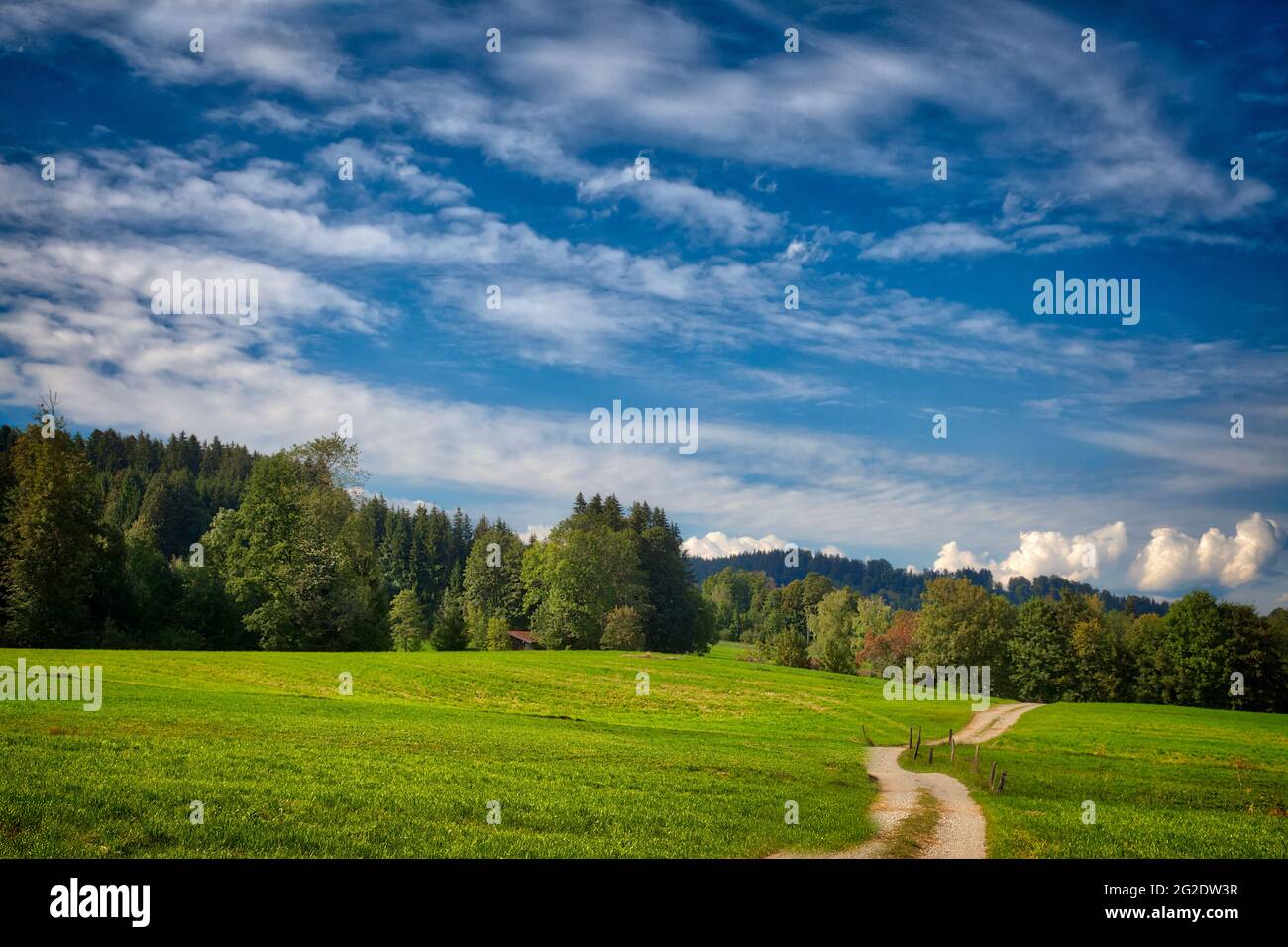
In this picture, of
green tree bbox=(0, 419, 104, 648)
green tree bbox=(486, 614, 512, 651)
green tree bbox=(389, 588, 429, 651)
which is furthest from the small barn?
green tree bbox=(0, 419, 104, 648)

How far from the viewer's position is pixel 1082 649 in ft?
296

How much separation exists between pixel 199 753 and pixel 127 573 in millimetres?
62446

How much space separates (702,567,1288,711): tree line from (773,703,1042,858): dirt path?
192 feet

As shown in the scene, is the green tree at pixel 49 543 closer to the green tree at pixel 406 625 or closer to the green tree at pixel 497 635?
the green tree at pixel 406 625

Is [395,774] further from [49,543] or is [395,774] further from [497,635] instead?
[497,635]

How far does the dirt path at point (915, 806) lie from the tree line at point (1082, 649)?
192ft

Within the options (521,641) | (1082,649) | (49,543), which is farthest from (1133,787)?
(521,641)

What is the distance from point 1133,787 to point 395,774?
27.2 meters

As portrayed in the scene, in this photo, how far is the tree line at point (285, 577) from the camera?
64.0 metres

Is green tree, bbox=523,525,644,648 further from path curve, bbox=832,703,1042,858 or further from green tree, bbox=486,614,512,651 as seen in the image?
path curve, bbox=832,703,1042,858

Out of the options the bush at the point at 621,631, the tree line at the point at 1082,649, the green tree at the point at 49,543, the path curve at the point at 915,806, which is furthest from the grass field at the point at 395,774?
the tree line at the point at 1082,649

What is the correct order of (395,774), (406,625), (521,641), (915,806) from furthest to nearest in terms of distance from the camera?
(521,641) → (406,625) → (915,806) → (395,774)
